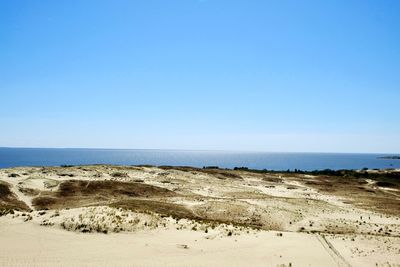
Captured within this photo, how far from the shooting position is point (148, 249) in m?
23.2

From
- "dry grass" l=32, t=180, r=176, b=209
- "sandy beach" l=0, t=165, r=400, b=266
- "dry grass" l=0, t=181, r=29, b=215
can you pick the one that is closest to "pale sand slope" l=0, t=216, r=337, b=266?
"sandy beach" l=0, t=165, r=400, b=266

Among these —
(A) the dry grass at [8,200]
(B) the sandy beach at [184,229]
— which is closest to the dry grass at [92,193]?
(B) the sandy beach at [184,229]

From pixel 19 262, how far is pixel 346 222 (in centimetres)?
3215

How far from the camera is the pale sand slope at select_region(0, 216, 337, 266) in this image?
20875mm

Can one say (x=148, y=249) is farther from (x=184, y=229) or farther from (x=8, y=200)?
(x=8, y=200)

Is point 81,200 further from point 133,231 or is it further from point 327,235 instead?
point 327,235

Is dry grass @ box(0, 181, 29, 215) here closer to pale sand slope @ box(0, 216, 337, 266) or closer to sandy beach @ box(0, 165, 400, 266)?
sandy beach @ box(0, 165, 400, 266)

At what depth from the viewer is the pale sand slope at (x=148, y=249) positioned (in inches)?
822

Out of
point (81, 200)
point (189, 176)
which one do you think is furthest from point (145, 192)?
point (189, 176)

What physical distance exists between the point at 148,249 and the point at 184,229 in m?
5.74

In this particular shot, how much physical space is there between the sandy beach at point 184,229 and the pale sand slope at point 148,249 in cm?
6

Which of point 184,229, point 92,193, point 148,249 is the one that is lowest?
point 92,193

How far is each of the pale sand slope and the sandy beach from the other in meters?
0.06

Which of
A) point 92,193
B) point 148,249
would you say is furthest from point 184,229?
point 92,193
